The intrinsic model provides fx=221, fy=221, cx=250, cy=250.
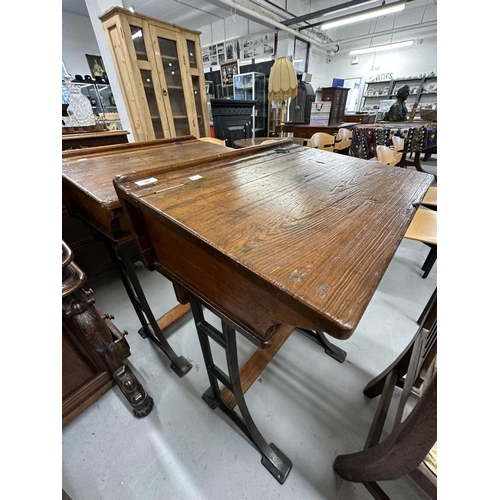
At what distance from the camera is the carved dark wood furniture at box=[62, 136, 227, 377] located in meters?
0.71

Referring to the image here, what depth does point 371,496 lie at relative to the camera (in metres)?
0.83

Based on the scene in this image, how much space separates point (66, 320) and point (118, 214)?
475mm

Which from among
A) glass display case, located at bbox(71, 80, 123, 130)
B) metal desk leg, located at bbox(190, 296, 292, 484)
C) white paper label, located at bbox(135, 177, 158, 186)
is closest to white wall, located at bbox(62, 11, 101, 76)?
glass display case, located at bbox(71, 80, 123, 130)

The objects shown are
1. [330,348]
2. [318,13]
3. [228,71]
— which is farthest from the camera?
[228,71]

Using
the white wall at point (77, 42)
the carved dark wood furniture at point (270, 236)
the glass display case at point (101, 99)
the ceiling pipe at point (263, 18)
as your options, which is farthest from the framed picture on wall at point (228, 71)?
the carved dark wood furniture at point (270, 236)

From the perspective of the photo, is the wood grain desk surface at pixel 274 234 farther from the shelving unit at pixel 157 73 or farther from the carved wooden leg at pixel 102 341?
the shelving unit at pixel 157 73

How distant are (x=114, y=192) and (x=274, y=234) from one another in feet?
1.84

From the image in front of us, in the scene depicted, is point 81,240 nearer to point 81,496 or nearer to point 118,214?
point 118,214

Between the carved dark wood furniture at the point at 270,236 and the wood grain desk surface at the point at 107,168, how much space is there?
0.17 meters

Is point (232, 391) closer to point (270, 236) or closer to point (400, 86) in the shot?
point (270, 236)

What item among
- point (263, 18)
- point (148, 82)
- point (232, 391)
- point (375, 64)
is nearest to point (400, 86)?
point (375, 64)

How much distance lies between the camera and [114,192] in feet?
2.25
